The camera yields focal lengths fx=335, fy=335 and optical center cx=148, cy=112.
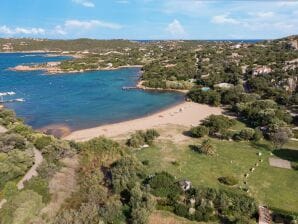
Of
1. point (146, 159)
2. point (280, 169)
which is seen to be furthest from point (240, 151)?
point (146, 159)

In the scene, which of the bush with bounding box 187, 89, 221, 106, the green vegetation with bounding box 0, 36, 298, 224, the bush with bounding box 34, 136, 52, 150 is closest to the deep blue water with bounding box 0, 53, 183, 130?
the bush with bounding box 187, 89, 221, 106

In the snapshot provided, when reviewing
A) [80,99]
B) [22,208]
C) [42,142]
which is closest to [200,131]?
[42,142]

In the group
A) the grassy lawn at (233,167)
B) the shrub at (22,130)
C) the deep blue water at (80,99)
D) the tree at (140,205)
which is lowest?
the deep blue water at (80,99)

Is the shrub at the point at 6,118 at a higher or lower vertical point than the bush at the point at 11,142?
lower

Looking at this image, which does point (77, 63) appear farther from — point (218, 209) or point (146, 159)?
point (218, 209)

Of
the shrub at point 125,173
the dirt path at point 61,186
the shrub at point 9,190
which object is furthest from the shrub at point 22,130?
the shrub at point 125,173

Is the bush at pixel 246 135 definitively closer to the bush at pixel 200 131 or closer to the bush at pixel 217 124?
the bush at pixel 217 124

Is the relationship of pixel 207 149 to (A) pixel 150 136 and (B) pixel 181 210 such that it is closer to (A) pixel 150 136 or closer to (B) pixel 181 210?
(A) pixel 150 136
